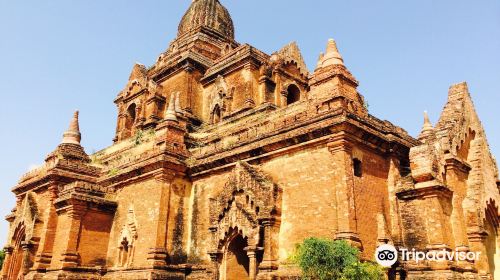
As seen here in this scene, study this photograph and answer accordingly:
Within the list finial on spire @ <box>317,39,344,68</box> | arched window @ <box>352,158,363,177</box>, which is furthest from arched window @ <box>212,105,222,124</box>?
arched window @ <box>352,158,363,177</box>

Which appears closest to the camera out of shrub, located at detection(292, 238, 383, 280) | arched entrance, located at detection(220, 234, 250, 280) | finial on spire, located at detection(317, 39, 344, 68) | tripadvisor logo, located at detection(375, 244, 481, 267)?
shrub, located at detection(292, 238, 383, 280)

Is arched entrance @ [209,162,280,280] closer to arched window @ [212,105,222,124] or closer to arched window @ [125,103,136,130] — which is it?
arched window @ [212,105,222,124]

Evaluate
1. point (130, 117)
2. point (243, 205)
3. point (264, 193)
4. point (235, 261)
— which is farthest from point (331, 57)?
point (130, 117)

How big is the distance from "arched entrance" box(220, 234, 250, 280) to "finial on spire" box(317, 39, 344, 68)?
22.6ft

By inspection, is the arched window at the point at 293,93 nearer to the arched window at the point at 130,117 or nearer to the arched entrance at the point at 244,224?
the arched entrance at the point at 244,224

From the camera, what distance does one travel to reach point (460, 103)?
17.0 metres

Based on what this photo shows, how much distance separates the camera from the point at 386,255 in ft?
44.4

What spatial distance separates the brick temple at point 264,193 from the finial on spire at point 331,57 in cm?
6

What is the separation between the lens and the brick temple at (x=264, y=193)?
45.8 feet

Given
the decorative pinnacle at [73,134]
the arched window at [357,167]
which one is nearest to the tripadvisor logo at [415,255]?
the arched window at [357,167]

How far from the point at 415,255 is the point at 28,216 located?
18482 mm

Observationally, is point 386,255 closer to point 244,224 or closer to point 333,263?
point 333,263

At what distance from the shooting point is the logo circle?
13459 mm

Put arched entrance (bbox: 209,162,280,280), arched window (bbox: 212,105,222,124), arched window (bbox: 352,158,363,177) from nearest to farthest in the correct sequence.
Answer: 1. arched window (bbox: 352,158,363,177)
2. arched entrance (bbox: 209,162,280,280)
3. arched window (bbox: 212,105,222,124)
